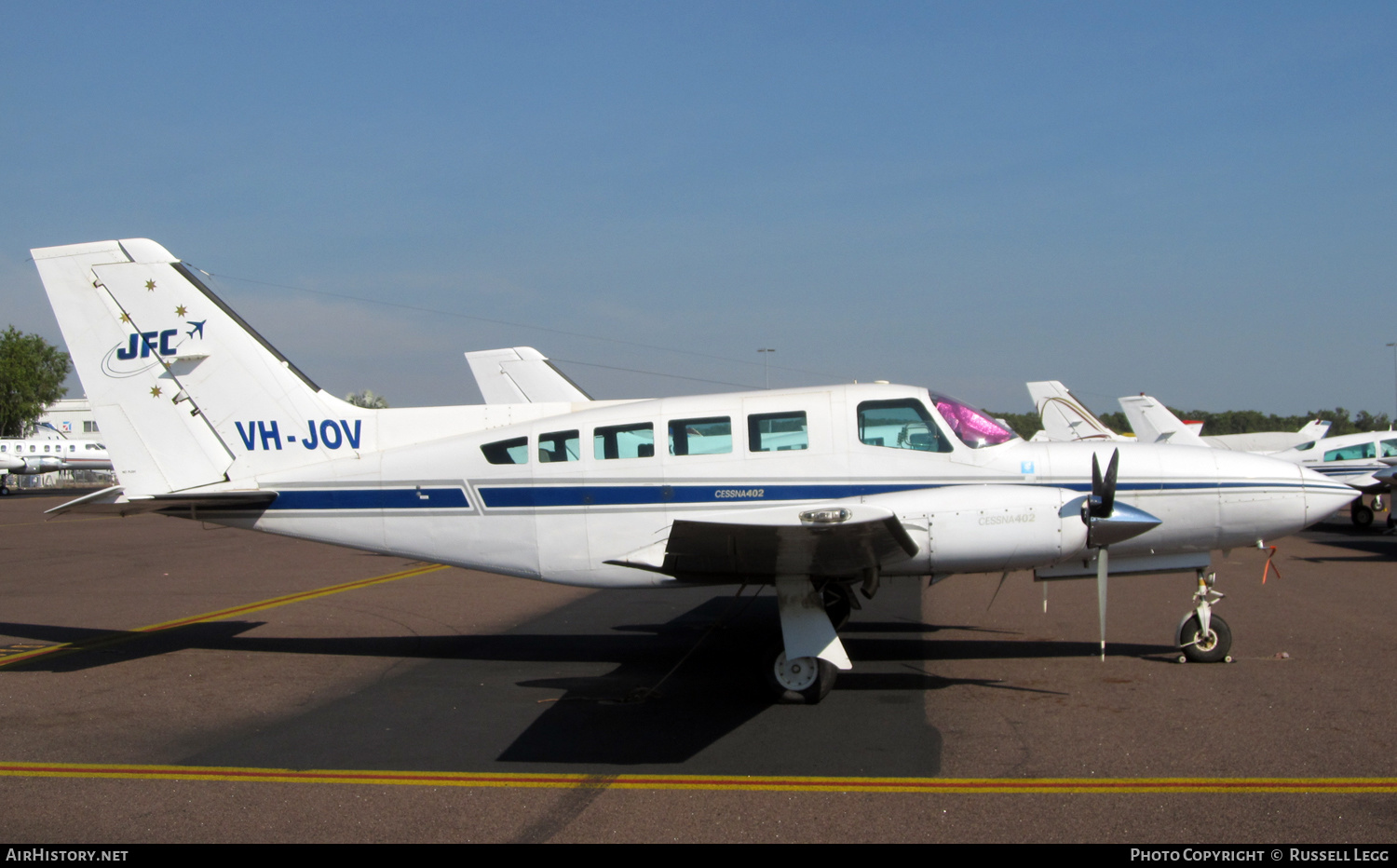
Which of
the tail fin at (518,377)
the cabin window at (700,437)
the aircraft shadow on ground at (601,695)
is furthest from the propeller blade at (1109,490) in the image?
the tail fin at (518,377)

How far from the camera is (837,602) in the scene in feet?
32.5

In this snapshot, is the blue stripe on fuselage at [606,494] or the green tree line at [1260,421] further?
the green tree line at [1260,421]

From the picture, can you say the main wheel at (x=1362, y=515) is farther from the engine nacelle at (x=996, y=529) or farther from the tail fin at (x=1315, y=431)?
the engine nacelle at (x=996, y=529)

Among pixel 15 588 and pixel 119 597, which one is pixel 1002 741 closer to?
pixel 119 597

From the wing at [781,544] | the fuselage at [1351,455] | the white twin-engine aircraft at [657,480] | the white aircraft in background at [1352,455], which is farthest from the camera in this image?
the fuselage at [1351,455]

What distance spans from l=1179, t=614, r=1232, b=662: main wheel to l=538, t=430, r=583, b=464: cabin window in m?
6.17

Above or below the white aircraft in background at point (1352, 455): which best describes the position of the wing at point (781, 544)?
above

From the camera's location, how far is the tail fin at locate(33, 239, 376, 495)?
991cm

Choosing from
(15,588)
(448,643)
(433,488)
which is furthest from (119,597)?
(433,488)

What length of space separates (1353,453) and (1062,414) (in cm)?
841

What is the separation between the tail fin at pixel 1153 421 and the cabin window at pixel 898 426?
27977 millimetres

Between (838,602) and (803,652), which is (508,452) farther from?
(838,602)

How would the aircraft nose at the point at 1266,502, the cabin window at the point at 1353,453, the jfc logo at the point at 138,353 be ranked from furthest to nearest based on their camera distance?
1. the cabin window at the point at 1353,453
2. the jfc logo at the point at 138,353
3. the aircraft nose at the point at 1266,502

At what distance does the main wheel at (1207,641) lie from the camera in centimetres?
875
